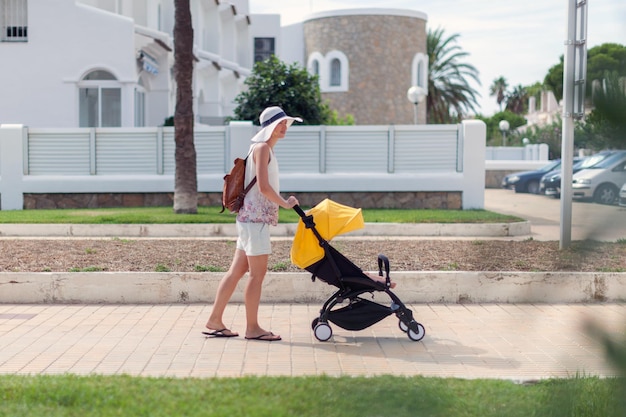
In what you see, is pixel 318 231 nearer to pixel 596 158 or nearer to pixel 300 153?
pixel 596 158

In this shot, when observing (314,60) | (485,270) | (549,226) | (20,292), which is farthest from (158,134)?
(314,60)

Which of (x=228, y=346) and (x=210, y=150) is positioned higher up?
(x=210, y=150)

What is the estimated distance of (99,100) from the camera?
25969 mm

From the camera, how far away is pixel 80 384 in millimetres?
5184

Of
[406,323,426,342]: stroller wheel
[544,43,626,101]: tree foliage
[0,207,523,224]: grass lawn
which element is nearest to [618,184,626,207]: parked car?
[544,43,626,101]: tree foliage

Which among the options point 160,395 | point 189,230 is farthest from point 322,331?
point 189,230

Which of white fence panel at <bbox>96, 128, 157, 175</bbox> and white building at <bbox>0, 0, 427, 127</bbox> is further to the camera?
white building at <bbox>0, 0, 427, 127</bbox>

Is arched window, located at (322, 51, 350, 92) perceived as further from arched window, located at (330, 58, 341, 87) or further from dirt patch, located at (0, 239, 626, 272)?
dirt patch, located at (0, 239, 626, 272)

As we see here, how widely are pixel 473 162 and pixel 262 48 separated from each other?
3058 centimetres

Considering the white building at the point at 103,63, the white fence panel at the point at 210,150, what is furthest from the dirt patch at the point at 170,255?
the white building at the point at 103,63

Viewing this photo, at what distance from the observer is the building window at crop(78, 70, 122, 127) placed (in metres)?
25.9

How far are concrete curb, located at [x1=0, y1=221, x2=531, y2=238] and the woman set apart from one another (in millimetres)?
8731

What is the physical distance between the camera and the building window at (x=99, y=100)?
1020 inches

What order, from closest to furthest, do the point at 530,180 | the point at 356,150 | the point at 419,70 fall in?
the point at 356,150, the point at 530,180, the point at 419,70
